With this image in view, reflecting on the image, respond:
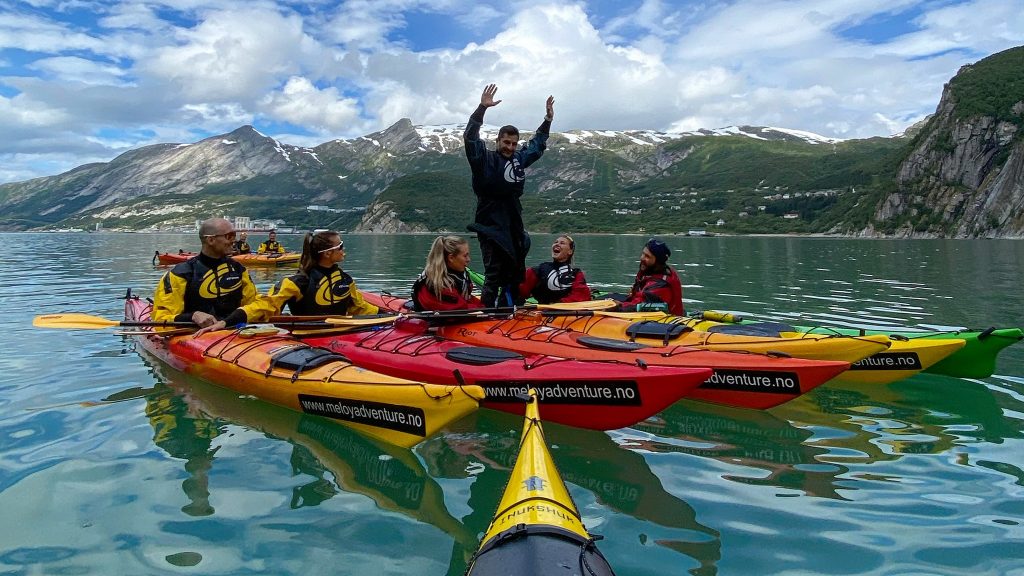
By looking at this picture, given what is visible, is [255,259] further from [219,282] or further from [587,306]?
[587,306]

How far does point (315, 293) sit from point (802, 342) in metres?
7.31

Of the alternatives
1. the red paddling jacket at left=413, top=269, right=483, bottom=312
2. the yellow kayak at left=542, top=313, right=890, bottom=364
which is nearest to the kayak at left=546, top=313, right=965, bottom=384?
the yellow kayak at left=542, top=313, right=890, bottom=364

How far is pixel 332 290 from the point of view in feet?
32.7

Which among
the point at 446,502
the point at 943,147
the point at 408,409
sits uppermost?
the point at 943,147

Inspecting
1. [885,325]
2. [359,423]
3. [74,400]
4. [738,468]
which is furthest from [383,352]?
[885,325]

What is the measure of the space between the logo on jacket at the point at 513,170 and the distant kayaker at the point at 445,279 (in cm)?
119

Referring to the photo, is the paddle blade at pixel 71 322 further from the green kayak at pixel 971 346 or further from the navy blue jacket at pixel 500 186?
the green kayak at pixel 971 346

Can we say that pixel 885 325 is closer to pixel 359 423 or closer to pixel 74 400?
pixel 359 423

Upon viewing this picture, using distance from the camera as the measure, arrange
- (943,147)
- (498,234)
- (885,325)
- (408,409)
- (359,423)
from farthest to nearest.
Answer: (943,147), (885,325), (498,234), (359,423), (408,409)

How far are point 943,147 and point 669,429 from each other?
481 ft

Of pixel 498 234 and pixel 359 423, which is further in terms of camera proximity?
pixel 498 234

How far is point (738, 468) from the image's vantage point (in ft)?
20.1

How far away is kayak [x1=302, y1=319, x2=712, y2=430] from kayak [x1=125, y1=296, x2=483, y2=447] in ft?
1.33

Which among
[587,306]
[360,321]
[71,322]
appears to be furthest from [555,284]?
[71,322]
